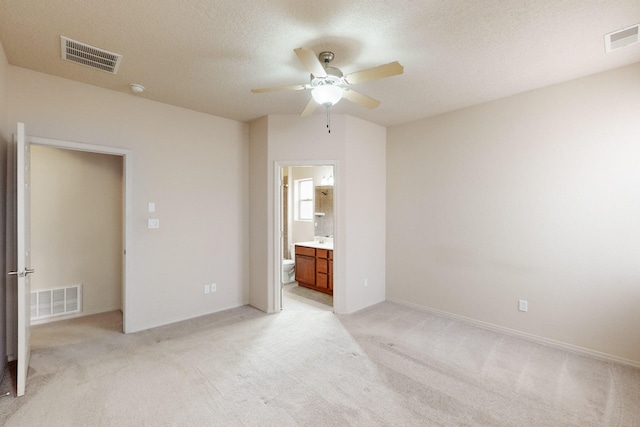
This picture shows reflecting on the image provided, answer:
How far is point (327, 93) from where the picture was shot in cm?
230

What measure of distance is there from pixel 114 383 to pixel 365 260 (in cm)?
312

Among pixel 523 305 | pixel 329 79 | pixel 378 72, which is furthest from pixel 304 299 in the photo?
pixel 378 72

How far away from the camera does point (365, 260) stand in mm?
4305

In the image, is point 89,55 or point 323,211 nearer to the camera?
point 89,55

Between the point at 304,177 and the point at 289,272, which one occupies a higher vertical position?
the point at 304,177

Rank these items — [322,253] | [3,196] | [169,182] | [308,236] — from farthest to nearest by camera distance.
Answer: [308,236], [322,253], [169,182], [3,196]

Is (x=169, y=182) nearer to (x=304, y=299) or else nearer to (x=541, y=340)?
(x=304, y=299)

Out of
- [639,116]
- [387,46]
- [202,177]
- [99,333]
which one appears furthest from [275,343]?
[639,116]

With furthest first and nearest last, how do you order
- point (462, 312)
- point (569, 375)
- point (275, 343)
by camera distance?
point (462, 312)
point (275, 343)
point (569, 375)

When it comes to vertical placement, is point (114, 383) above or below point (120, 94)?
below

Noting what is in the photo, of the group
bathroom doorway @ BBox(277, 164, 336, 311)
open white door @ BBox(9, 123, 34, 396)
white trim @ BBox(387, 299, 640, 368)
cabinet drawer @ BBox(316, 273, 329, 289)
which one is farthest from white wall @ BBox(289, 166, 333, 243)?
open white door @ BBox(9, 123, 34, 396)

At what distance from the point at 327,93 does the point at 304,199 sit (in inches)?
164

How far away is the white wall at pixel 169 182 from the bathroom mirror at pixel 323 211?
1.76 m

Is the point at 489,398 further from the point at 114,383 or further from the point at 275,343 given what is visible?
the point at 114,383
